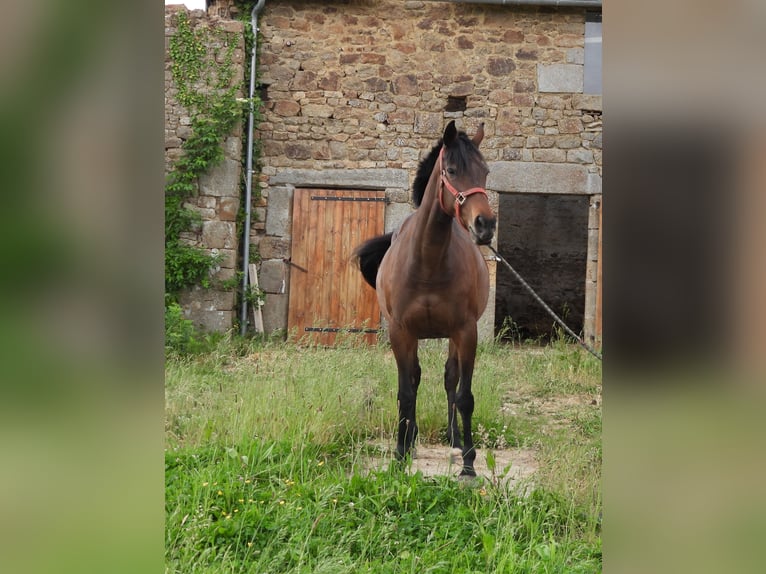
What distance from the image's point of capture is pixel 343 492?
8.34ft

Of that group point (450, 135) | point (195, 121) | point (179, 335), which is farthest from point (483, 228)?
point (195, 121)

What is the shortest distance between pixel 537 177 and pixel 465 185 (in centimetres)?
455

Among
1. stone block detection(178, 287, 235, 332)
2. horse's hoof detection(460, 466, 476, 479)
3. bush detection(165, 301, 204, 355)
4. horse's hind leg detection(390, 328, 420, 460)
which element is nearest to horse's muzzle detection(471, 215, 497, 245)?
horse's hind leg detection(390, 328, 420, 460)

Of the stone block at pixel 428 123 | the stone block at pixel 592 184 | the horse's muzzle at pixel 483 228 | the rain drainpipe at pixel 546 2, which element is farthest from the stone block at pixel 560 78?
the horse's muzzle at pixel 483 228

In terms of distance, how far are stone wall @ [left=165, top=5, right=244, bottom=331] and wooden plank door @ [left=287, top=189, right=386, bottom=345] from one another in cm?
74

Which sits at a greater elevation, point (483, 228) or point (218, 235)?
point (218, 235)

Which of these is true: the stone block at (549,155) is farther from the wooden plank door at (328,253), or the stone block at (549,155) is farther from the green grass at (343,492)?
the green grass at (343,492)

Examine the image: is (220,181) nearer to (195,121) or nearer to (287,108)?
(195,121)

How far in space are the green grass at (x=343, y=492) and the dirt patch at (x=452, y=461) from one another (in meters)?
0.10

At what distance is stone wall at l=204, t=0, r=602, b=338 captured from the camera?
707 centimetres

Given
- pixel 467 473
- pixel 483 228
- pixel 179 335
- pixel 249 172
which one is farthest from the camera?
pixel 249 172
